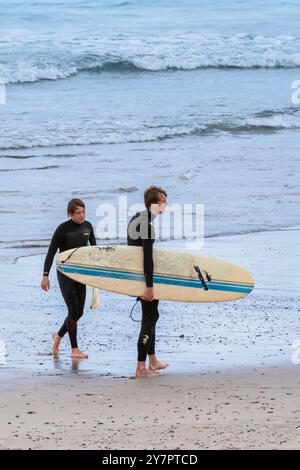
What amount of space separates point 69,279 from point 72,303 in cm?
18

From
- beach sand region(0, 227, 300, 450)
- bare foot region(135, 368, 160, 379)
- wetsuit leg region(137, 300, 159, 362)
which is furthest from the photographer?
wetsuit leg region(137, 300, 159, 362)

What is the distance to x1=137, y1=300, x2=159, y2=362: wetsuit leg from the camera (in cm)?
695

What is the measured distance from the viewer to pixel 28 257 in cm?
1045

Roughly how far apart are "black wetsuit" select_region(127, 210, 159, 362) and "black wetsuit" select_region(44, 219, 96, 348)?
577mm

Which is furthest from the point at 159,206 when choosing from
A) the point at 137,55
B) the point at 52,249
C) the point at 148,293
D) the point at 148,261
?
the point at 137,55

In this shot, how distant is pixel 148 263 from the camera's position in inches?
275

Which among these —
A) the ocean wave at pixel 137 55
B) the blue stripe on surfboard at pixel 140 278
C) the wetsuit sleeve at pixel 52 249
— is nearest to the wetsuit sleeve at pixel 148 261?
the blue stripe on surfboard at pixel 140 278

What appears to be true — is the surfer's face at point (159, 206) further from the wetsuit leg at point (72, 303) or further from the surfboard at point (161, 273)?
the wetsuit leg at point (72, 303)

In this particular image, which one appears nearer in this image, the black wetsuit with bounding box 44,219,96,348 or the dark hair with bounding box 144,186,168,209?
the dark hair with bounding box 144,186,168,209

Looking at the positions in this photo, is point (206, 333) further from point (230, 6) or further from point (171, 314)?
point (230, 6)

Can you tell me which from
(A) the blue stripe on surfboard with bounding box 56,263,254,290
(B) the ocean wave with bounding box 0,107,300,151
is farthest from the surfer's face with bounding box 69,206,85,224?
(B) the ocean wave with bounding box 0,107,300,151

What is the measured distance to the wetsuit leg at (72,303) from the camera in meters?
7.33

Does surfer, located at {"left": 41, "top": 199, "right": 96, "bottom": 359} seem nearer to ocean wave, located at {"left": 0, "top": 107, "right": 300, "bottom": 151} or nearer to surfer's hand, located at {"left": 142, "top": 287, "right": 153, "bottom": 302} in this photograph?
surfer's hand, located at {"left": 142, "top": 287, "right": 153, "bottom": 302}

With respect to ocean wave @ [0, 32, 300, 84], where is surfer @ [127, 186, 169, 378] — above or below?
below
